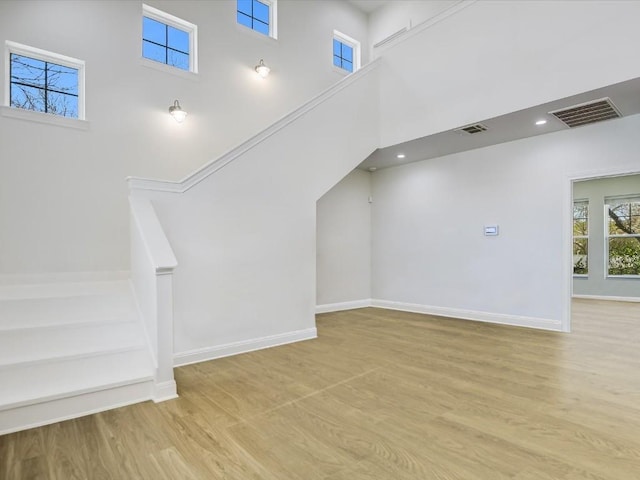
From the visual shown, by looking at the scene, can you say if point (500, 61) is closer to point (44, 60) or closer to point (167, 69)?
point (167, 69)

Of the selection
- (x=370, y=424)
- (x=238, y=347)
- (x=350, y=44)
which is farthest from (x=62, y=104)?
(x=350, y=44)

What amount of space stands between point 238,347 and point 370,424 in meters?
2.04

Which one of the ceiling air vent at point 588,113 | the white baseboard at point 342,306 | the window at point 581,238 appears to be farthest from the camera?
the window at point 581,238

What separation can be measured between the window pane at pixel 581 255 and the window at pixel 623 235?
0.43 m

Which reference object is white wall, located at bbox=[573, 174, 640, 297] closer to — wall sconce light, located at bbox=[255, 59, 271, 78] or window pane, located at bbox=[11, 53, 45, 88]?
wall sconce light, located at bbox=[255, 59, 271, 78]

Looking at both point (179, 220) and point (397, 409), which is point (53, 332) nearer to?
point (179, 220)

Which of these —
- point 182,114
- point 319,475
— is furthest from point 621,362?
point 182,114

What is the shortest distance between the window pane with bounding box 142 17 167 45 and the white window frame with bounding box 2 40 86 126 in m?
0.99

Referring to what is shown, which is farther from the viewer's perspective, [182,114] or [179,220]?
[182,114]

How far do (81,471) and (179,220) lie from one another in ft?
7.36

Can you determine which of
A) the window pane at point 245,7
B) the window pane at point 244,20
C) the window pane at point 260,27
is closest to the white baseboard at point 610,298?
the window pane at point 260,27

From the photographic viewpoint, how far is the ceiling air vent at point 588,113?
4168mm

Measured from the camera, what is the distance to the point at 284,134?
14.6ft

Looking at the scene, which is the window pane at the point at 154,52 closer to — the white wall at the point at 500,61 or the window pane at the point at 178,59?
the window pane at the point at 178,59
